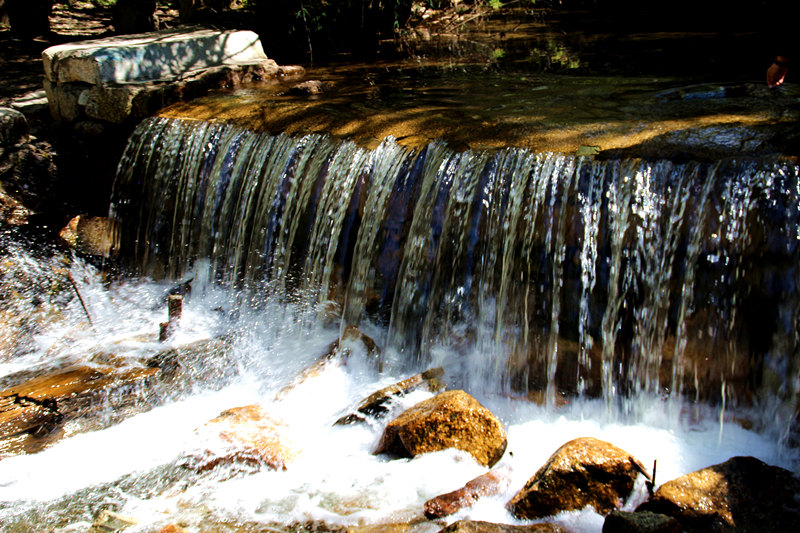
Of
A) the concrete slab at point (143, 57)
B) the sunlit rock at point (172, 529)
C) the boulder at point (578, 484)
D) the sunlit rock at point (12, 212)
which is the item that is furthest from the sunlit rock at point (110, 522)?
the concrete slab at point (143, 57)

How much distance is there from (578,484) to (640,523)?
455 millimetres

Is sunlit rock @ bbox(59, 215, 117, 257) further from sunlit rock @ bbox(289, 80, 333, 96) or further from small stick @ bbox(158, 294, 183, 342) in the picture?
sunlit rock @ bbox(289, 80, 333, 96)

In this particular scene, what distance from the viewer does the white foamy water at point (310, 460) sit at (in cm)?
334

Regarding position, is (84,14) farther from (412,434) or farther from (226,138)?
(412,434)

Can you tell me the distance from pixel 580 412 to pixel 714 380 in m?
0.78

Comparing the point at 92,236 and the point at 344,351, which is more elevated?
the point at 92,236

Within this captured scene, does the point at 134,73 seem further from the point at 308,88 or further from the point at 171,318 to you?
the point at 171,318

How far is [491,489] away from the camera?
3305 millimetres

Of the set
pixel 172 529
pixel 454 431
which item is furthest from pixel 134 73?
pixel 454 431

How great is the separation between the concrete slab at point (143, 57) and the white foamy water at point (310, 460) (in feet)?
11.2

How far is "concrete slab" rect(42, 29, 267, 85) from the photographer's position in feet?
22.0

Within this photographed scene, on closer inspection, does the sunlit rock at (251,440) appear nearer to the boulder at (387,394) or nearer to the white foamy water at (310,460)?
the white foamy water at (310,460)

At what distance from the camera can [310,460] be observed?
3779mm

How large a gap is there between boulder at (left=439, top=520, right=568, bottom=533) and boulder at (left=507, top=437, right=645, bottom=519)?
139 millimetres
